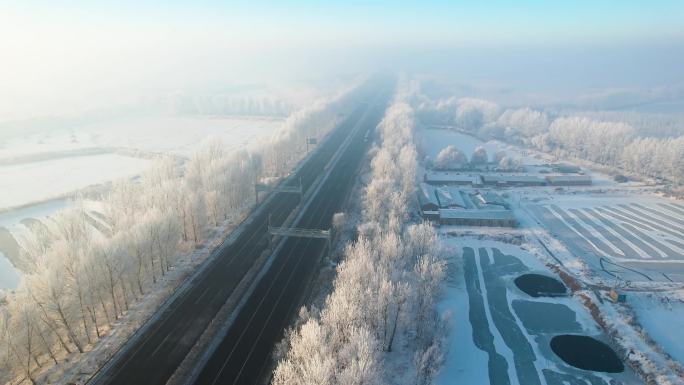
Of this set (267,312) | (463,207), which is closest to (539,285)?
(463,207)

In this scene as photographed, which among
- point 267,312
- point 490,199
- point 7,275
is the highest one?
point 490,199

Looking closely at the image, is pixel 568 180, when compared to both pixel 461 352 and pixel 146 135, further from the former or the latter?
pixel 146 135

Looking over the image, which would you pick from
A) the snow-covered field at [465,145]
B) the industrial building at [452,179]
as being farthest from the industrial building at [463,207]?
the snow-covered field at [465,145]

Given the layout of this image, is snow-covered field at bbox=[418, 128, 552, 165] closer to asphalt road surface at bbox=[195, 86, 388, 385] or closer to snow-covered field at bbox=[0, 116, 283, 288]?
snow-covered field at bbox=[0, 116, 283, 288]

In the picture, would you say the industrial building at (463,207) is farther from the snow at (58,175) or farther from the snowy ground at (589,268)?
the snow at (58,175)

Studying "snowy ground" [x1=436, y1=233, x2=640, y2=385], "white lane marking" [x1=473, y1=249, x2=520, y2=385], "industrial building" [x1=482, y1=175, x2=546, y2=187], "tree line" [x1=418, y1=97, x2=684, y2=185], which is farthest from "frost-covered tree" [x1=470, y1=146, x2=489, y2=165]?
"white lane marking" [x1=473, y1=249, x2=520, y2=385]
